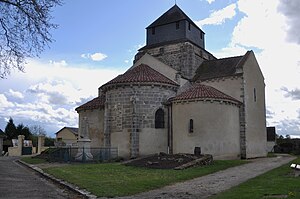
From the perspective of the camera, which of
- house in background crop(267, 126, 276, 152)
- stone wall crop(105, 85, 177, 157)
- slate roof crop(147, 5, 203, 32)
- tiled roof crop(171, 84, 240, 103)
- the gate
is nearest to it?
tiled roof crop(171, 84, 240, 103)

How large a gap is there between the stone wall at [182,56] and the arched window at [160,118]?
6.30 metres

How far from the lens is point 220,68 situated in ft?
98.0

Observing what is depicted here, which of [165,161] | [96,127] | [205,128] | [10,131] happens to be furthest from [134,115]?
[10,131]

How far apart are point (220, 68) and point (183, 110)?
7647 mm

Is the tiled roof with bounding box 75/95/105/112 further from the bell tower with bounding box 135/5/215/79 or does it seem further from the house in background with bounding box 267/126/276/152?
the house in background with bounding box 267/126/276/152

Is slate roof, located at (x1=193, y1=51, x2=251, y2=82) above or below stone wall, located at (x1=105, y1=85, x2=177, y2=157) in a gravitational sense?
above

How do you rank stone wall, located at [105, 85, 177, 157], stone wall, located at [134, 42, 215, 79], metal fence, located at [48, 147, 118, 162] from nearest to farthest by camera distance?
metal fence, located at [48, 147, 118, 162], stone wall, located at [105, 85, 177, 157], stone wall, located at [134, 42, 215, 79]

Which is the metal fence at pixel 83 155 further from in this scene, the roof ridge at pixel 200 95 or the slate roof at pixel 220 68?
the slate roof at pixel 220 68

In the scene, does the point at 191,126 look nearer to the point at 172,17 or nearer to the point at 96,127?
the point at 96,127

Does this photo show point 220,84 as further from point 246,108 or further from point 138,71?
point 138,71

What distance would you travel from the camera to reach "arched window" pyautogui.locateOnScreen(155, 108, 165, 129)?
2528 centimetres

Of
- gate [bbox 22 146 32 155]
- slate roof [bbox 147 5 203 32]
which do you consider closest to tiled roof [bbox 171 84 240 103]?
slate roof [bbox 147 5 203 32]

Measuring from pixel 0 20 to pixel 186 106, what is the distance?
15.0 metres

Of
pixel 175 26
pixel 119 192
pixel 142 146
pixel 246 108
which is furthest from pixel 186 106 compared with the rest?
pixel 119 192
